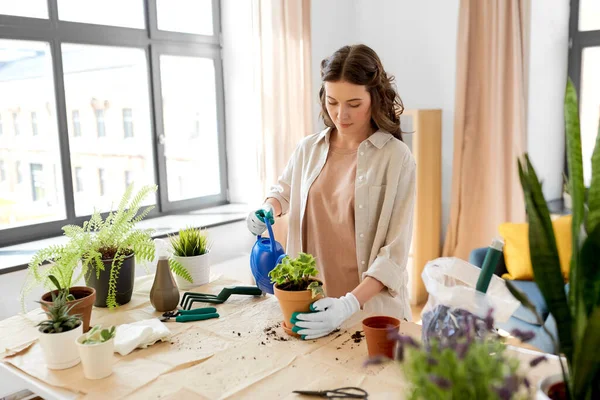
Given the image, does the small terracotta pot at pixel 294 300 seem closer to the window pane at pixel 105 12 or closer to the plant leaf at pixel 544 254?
the plant leaf at pixel 544 254

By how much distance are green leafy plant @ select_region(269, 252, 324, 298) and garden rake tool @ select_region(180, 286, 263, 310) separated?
0.34 meters

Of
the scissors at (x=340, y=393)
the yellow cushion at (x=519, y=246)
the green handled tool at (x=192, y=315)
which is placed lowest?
the yellow cushion at (x=519, y=246)

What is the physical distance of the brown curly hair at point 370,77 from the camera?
5.87 ft

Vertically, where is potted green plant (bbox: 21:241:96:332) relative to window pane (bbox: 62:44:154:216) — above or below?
below

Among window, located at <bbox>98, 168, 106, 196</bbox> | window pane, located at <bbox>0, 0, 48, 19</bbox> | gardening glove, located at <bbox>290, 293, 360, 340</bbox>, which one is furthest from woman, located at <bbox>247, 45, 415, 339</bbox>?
window pane, located at <bbox>0, 0, 48, 19</bbox>

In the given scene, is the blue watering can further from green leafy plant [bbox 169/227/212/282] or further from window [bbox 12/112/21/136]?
window [bbox 12/112/21/136]

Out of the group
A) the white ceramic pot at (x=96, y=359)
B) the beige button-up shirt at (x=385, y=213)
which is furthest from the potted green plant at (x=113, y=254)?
the beige button-up shirt at (x=385, y=213)

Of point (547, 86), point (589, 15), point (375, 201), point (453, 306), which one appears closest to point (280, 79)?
point (375, 201)

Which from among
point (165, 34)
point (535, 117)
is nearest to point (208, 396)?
point (165, 34)

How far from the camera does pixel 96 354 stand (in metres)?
1.25

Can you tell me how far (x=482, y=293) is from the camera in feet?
3.84

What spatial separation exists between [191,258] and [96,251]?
33 centimetres

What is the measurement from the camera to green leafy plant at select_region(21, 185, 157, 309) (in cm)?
158

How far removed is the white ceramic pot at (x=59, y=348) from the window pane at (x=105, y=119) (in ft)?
6.50
